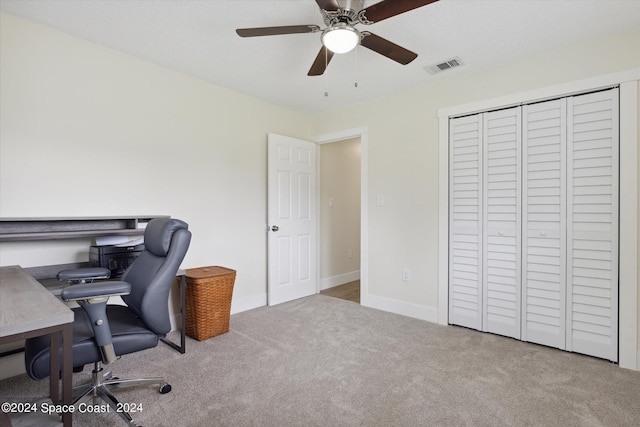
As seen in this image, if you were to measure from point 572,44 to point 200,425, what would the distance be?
3538mm

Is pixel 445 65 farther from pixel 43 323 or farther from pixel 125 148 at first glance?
pixel 43 323

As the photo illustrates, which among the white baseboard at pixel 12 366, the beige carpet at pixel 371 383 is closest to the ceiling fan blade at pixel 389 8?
the beige carpet at pixel 371 383

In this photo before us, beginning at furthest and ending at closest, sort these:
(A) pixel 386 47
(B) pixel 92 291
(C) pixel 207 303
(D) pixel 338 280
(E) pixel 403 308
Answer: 1. (D) pixel 338 280
2. (E) pixel 403 308
3. (C) pixel 207 303
4. (A) pixel 386 47
5. (B) pixel 92 291

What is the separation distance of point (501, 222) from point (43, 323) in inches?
121

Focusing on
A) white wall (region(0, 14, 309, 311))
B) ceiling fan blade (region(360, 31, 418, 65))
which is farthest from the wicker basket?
ceiling fan blade (region(360, 31, 418, 65))

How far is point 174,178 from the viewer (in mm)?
3008

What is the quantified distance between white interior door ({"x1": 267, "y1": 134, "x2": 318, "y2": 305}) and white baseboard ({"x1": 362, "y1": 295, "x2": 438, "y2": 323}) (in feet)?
2.93

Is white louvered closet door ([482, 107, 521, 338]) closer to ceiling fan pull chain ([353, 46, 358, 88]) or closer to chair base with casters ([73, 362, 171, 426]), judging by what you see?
ceiling fan pull chain ([353, 46, 358, 88])

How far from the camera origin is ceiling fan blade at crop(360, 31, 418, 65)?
77.2 inches

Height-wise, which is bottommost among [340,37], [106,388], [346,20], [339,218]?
[106,388]

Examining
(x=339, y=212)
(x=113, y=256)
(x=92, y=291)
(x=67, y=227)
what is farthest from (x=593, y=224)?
(x=67, y=227)

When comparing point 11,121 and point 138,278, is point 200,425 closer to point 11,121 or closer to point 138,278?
point 138,278

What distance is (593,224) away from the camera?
244 cm

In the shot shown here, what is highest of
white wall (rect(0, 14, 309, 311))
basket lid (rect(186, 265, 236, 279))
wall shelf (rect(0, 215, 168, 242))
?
white wall (rect(0, 14, 309, 311))
